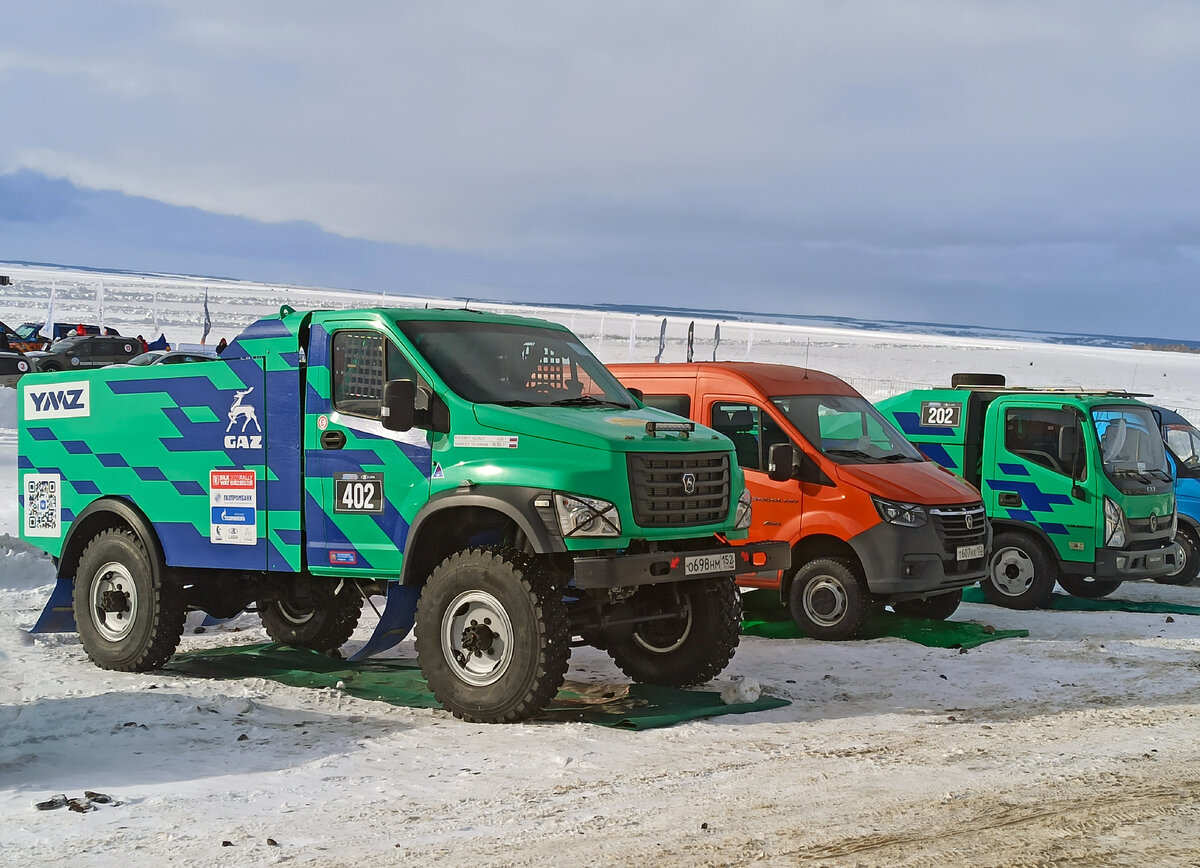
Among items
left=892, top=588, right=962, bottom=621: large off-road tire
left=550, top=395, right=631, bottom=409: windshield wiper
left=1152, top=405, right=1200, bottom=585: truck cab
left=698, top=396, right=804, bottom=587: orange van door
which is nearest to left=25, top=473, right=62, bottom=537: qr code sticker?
left=550, top=395, right=631, bottom=409: windshield wiper

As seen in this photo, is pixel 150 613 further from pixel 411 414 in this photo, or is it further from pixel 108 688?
pixel 411 414

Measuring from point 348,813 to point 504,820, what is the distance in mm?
711

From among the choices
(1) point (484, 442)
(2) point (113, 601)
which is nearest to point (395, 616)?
(1) point (484, 442)

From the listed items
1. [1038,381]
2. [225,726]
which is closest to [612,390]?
[225,726]

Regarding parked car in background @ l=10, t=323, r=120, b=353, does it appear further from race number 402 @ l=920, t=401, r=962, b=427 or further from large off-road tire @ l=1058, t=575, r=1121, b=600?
large off-road tire @ l=1058, t=575, r=1121, b=600

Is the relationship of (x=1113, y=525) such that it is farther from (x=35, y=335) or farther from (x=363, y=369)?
(x=35, y=335)

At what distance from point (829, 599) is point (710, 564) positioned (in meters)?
3.23

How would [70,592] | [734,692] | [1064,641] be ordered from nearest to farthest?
[734,692] → [70,592] → [1064,641]

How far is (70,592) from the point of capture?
388 inches

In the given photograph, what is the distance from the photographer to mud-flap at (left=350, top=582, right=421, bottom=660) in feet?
26.9

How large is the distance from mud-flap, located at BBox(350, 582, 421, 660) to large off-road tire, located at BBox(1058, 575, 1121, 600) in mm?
8500

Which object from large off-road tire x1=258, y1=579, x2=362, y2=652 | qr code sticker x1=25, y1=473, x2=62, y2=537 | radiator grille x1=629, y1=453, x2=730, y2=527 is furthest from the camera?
large off-road tire x1=258, y1=579, x2=362, y2=652

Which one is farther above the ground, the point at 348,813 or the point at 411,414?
the point at 411,414

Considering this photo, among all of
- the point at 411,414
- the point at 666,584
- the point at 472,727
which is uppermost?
the point at 411,414
